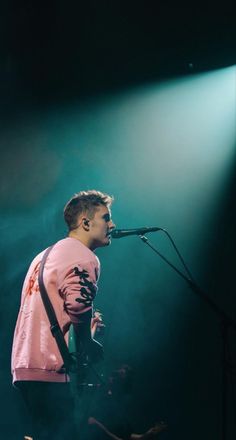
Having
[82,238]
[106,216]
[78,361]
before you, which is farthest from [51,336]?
[106,216]

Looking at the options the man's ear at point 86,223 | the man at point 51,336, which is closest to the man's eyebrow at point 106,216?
the man's ear at point 86,223

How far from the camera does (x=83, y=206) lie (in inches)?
114

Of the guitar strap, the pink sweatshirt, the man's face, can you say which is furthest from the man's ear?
the guitar strap

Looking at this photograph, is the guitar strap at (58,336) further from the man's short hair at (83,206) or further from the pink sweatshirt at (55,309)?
the man's short hair at (83,206)

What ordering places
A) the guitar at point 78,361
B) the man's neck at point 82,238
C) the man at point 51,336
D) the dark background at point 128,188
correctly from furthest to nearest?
the dark background at point 128,188 → the man's neck at point 82,238 → the guitar at point 78,361 → the man at point 51,336

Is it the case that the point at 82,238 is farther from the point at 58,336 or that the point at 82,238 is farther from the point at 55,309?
the point at 58,336

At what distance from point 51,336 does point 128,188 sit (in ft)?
7.06

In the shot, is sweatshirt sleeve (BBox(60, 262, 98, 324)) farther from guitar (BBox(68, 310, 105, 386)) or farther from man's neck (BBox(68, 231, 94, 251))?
man's neck (BBox(68, 231, 94, 251))

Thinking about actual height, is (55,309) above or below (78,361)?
above

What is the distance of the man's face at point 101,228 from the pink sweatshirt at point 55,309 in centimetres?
32

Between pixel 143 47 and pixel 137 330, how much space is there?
2.85 meters

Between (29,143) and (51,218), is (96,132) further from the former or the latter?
(51,218)

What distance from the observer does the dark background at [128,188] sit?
3.70 metres

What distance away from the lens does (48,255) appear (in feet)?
8.11
